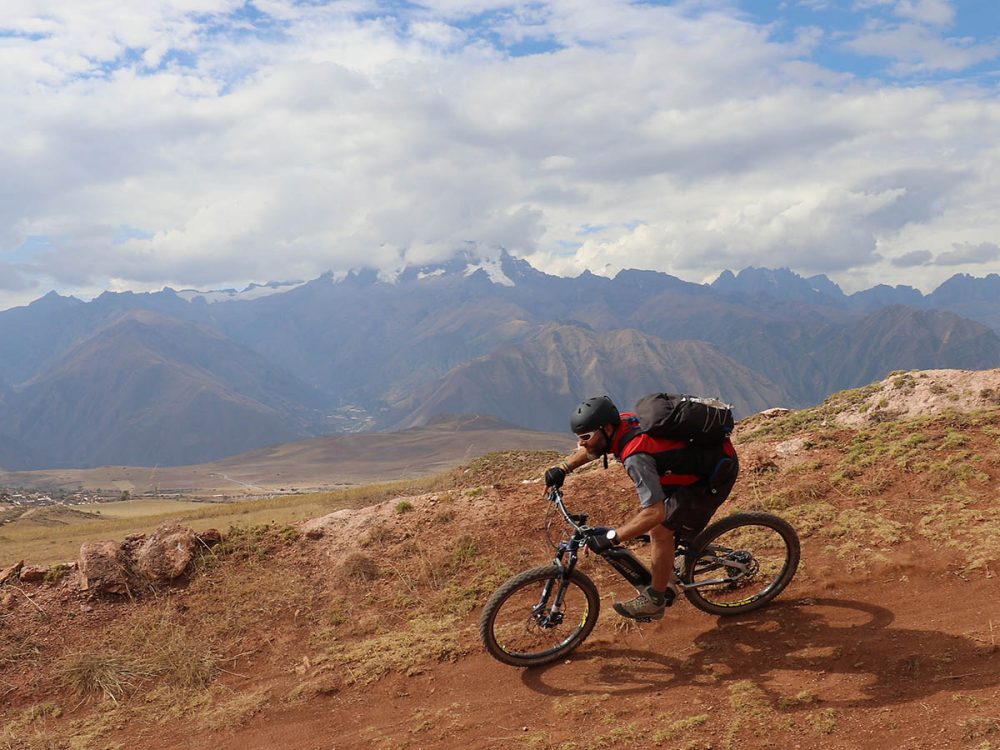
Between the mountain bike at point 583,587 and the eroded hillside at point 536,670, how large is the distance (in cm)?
23

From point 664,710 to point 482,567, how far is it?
13.3 ft

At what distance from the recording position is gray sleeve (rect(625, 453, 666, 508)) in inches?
225

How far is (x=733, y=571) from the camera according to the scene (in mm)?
6852

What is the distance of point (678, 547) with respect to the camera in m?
6.70

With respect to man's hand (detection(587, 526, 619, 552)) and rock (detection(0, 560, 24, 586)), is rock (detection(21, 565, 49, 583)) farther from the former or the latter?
man's hand (detection(587, 526, 619, 552))

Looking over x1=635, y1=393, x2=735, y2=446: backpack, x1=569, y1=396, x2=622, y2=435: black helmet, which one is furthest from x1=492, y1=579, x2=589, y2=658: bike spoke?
x1=635, y1=393, x2=735, y2=446: backpack

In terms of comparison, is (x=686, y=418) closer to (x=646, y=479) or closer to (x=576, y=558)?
(x=646, y=479)

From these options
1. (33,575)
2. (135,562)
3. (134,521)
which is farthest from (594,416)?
(134,521)

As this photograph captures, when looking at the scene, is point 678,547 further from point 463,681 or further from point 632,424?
point 463,681

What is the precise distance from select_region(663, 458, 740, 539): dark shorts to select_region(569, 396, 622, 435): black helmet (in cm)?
95

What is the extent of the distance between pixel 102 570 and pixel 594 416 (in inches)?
308

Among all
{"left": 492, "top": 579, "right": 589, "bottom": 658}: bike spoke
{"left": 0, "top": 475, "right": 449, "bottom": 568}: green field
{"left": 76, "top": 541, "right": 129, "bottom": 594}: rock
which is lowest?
{"left": 0, "top": 475, "right": 449, "bottom": 568}: green field

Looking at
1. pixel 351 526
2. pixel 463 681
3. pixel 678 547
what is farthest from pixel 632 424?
pixel 351 526

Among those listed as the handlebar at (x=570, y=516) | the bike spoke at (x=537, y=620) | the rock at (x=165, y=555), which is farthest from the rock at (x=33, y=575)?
the handlebar at (x=570, y=516)
